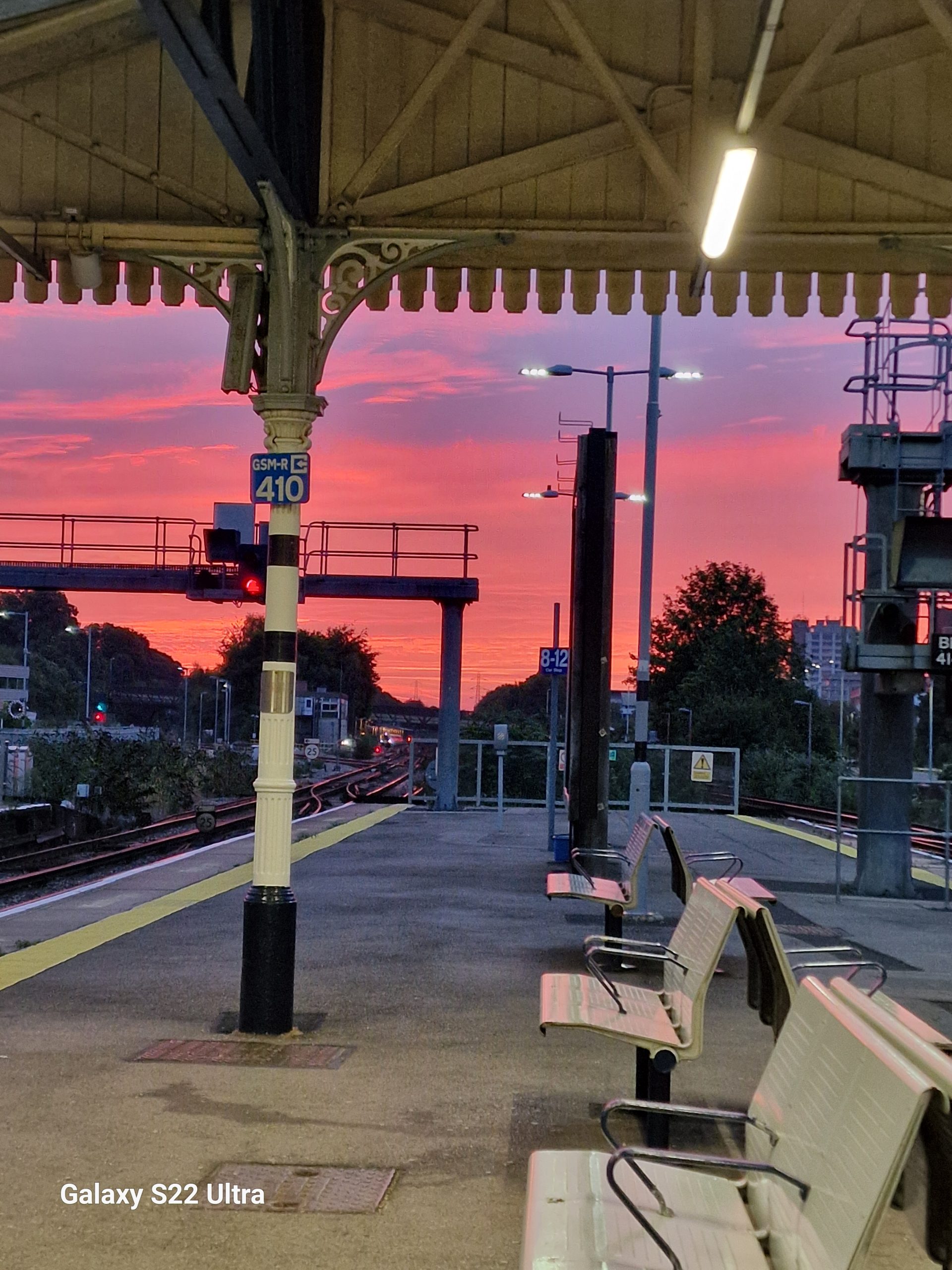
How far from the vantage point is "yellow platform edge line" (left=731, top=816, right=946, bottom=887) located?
684 inches

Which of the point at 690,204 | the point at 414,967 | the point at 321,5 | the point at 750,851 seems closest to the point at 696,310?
the point at 690,204

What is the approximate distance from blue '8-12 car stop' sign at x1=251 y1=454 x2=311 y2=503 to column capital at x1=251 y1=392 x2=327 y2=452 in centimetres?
8

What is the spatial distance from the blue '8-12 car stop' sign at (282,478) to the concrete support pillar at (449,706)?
798 inches

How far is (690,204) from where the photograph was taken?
7.67 meters

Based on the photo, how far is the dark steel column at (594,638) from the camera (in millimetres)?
11711

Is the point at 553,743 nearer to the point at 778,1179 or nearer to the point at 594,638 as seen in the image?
the point at 594,638

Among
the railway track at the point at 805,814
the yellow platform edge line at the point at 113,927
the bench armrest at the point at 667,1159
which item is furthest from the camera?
the railway track at the point at 805,814

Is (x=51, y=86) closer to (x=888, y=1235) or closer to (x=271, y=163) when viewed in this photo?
(x=271, y=163)

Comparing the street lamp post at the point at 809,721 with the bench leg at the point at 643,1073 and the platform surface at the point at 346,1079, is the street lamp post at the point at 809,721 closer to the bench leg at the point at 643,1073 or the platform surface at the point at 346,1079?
the platform surface at the point at 346,1079

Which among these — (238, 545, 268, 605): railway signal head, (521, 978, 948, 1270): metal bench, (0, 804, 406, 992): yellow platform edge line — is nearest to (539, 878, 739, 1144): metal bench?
(521, 978, 948, 1270): metal bench

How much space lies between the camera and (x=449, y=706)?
29.4 meters

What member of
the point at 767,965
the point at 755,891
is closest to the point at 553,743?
the point at 755,891

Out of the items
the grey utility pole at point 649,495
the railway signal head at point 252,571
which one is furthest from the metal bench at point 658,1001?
the grey utility pole at point 649,495

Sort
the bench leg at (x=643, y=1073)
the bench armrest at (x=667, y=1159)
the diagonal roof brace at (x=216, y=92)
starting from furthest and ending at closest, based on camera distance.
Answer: the bench leg at (x=643, y=1073) → the diagonal roof brace at (x=216, y=92) → the bench armrest at (x=667, y=1159)
